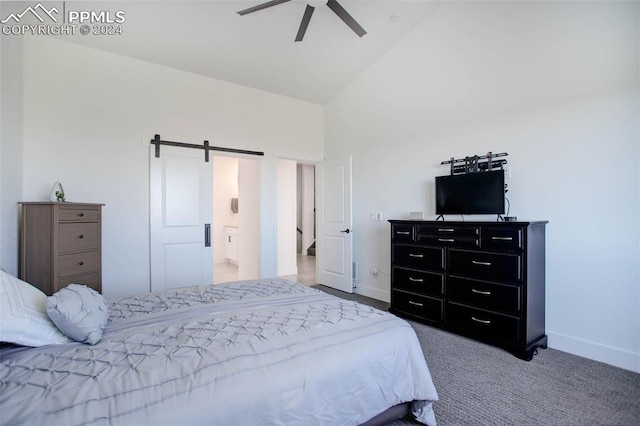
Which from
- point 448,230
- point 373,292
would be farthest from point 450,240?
point 373,292

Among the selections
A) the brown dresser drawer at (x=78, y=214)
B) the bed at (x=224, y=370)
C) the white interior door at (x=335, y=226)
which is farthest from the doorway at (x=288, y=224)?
the bed at (x=224, y=370)

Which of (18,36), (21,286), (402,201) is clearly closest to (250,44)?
(18,36)

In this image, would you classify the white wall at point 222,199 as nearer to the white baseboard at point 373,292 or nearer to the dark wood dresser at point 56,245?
the white baseboard at point 373,292

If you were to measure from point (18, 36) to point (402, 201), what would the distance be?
450cm

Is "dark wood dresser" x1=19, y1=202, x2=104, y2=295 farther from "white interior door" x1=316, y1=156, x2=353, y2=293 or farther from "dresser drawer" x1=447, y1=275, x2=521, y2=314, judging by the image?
"dresser drawer" x1=447, y1=275, x2=521, y2=314

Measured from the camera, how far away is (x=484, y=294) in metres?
2.79

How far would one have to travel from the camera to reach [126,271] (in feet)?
11.7

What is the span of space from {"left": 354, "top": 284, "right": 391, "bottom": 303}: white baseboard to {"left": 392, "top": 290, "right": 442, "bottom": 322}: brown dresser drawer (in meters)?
0.63

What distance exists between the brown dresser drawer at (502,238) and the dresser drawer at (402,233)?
797 mm

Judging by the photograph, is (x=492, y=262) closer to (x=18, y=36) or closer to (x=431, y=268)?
(x=431, y=268)

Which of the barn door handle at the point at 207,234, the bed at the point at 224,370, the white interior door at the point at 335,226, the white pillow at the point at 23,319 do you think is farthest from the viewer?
the white interior door at the point at 335,226
